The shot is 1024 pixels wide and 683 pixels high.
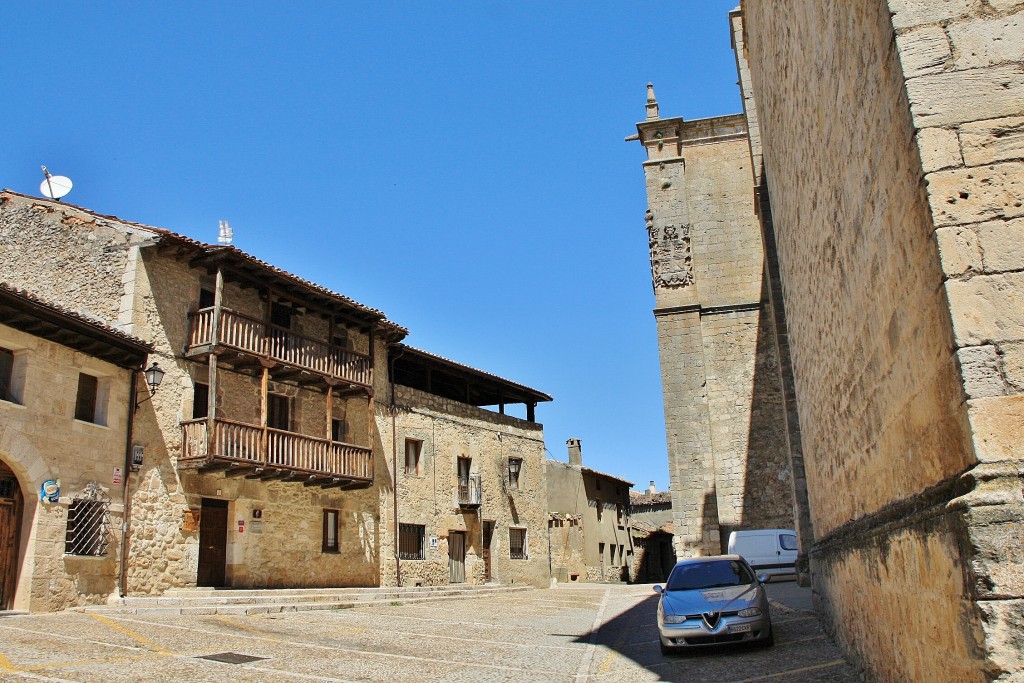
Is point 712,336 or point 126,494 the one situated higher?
point 712,336

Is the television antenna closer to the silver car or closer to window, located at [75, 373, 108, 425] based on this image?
window, located at [75, 373, 108, 425]

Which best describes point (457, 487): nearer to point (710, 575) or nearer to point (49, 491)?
point (49, 491)

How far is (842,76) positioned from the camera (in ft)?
15.5

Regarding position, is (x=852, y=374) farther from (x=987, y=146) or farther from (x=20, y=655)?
(x=20, y=655)

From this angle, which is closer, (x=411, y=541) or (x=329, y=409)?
(x=329, y=409)

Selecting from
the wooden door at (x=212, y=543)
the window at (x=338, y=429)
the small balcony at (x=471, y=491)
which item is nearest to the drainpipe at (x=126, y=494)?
the wooden door at (x=212, y=543)

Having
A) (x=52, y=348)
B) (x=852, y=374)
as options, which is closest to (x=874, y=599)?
(x=852, y=374)

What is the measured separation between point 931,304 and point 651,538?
4120 cm

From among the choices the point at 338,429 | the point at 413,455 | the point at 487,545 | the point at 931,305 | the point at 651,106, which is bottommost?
the point at 487,545

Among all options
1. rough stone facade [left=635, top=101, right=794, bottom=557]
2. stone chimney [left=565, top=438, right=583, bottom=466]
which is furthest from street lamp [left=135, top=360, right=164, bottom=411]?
stone chimney [left=565, top=438, right=583, bottom=466]

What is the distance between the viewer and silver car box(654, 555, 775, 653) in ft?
31.3

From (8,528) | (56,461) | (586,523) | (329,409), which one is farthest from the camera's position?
(586,523)

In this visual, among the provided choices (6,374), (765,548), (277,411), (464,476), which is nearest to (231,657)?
(6,374)

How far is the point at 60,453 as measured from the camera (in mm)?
14219
